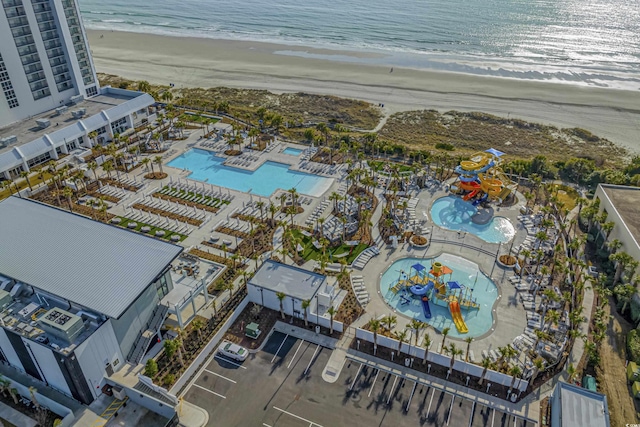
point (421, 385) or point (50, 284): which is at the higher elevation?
point (50, 284)

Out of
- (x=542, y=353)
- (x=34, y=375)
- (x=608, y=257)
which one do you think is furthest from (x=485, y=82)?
(x=34, y=375)

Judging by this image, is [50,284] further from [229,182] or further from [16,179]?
[16,179]

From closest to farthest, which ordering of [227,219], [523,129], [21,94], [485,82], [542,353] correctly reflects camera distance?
1. [542,353]
2. [227,219]
3. [21,94]
4. [523,129]
5. [485,82]

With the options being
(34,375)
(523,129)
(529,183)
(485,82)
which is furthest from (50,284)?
(485,82)

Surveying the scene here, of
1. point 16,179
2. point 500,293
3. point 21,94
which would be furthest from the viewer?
point 21,94

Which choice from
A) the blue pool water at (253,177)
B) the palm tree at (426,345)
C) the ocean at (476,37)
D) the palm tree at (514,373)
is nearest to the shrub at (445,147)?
the blue pool water at (253,177)

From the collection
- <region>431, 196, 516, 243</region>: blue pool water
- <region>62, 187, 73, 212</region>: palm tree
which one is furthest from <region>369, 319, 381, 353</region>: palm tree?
<region>62, 187, 73, 212</region>: palm tree

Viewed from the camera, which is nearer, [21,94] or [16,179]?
[16,179]
